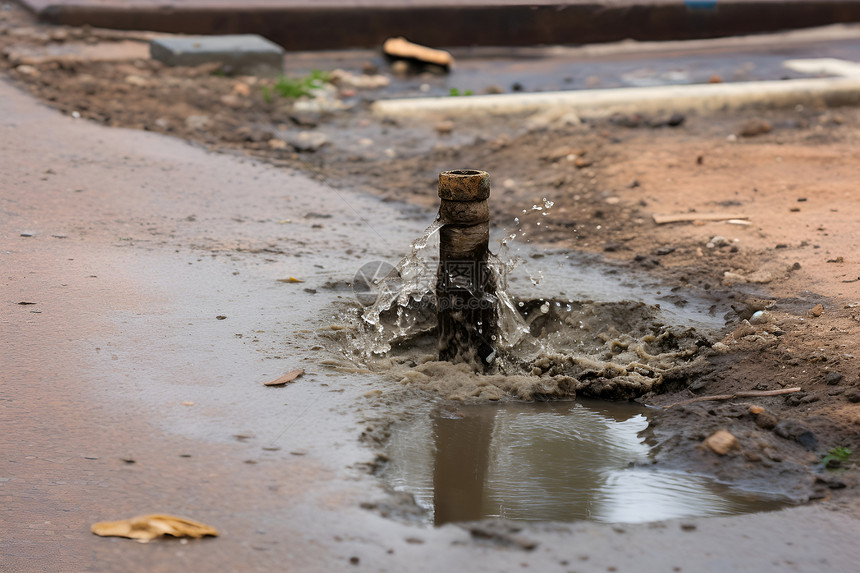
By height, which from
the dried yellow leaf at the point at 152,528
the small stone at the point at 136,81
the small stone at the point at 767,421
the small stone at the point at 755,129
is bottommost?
the dried yellow leaf at the point at 152,528

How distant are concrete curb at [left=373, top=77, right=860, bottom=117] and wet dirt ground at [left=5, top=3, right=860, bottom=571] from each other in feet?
1.13

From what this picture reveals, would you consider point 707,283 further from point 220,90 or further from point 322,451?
point 220,90

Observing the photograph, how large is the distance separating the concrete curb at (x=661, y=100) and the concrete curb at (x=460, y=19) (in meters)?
3.08

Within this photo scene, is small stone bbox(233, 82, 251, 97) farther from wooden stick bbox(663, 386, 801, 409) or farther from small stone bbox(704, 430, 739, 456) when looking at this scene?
small stone bbox(704, 430, 739, 456)

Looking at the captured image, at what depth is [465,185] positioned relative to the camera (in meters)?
3.11

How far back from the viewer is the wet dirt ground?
208cm

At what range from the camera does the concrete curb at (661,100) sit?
7.60 metres

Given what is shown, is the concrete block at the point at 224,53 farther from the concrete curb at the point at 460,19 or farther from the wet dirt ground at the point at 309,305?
the concrete curb at the point at 460,19

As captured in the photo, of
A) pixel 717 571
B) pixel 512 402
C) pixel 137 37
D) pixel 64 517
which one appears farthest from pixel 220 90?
pixel 717 571

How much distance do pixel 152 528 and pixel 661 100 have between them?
6755mm

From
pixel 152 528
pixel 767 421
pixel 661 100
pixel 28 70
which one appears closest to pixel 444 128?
pixel 661 100

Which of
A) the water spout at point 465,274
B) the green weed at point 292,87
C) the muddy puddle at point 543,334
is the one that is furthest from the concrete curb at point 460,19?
the water spout at point 465,274

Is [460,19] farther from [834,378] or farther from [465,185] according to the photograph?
[834,378]

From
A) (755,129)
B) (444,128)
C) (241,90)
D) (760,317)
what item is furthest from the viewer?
(241,90)
